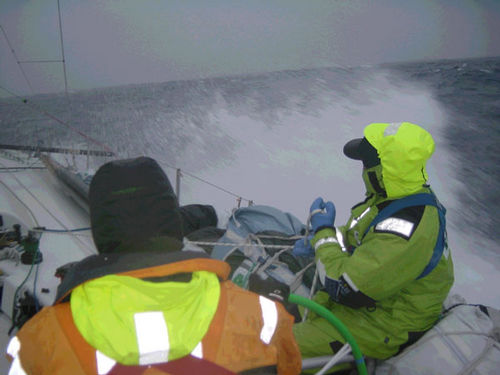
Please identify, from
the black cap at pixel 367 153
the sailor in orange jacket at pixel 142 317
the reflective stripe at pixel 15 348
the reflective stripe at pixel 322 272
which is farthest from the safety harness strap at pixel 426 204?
the reflective stripe at pixel 15 348

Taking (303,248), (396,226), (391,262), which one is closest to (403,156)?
(396,226)

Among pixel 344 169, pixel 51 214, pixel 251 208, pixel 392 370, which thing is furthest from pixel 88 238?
pixel 344 169

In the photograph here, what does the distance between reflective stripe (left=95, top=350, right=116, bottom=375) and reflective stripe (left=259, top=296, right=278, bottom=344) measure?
0.25m

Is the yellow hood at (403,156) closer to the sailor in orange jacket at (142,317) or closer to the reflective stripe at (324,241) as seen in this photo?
the reflective stripe at (324,241)

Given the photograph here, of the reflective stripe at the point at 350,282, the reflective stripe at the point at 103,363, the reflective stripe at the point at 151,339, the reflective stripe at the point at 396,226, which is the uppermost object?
the reflective stripe at the point at 151,339

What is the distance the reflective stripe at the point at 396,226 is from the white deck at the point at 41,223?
1.40 m

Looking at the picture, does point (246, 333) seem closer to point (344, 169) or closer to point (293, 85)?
point (344, 169)

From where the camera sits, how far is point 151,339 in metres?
0.50

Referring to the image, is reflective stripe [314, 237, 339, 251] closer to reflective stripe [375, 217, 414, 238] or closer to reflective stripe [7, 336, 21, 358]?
reflective stripe [375, 217, 414, 238]

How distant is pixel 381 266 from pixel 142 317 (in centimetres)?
82

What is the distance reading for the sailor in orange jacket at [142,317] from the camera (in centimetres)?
50

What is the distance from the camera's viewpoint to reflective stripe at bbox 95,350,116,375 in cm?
49

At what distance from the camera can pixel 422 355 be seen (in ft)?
3.82

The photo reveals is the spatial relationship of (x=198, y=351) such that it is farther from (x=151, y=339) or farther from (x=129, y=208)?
(x=129, y=208)
